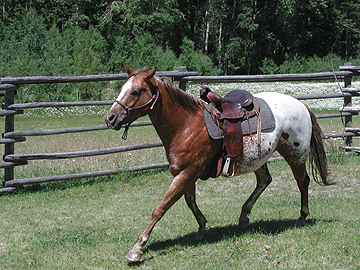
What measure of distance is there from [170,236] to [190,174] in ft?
3.78

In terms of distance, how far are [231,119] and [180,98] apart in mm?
738

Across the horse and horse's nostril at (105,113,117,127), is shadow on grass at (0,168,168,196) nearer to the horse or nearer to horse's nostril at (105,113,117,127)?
the horse

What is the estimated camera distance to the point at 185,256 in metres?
4.67

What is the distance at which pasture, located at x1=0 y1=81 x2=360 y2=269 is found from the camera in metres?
4.60

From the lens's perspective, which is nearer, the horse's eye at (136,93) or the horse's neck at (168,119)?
the horse's eye at (136,93)

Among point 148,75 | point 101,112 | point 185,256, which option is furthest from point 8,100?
point 101,112

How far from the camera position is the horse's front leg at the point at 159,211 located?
4.49m

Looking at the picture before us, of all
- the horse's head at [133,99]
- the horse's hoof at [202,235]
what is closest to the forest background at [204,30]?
the horse's hoof at [202,235]

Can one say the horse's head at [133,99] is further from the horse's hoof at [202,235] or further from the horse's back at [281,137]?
the horse's hoof at [202,235]

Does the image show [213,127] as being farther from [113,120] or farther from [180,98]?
[113,120]

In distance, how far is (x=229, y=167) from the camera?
17.1 ft

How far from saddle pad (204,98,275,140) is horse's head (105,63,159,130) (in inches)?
32.0

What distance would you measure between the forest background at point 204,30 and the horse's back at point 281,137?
2921 centimetres

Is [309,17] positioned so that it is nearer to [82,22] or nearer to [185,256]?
[82,22]
